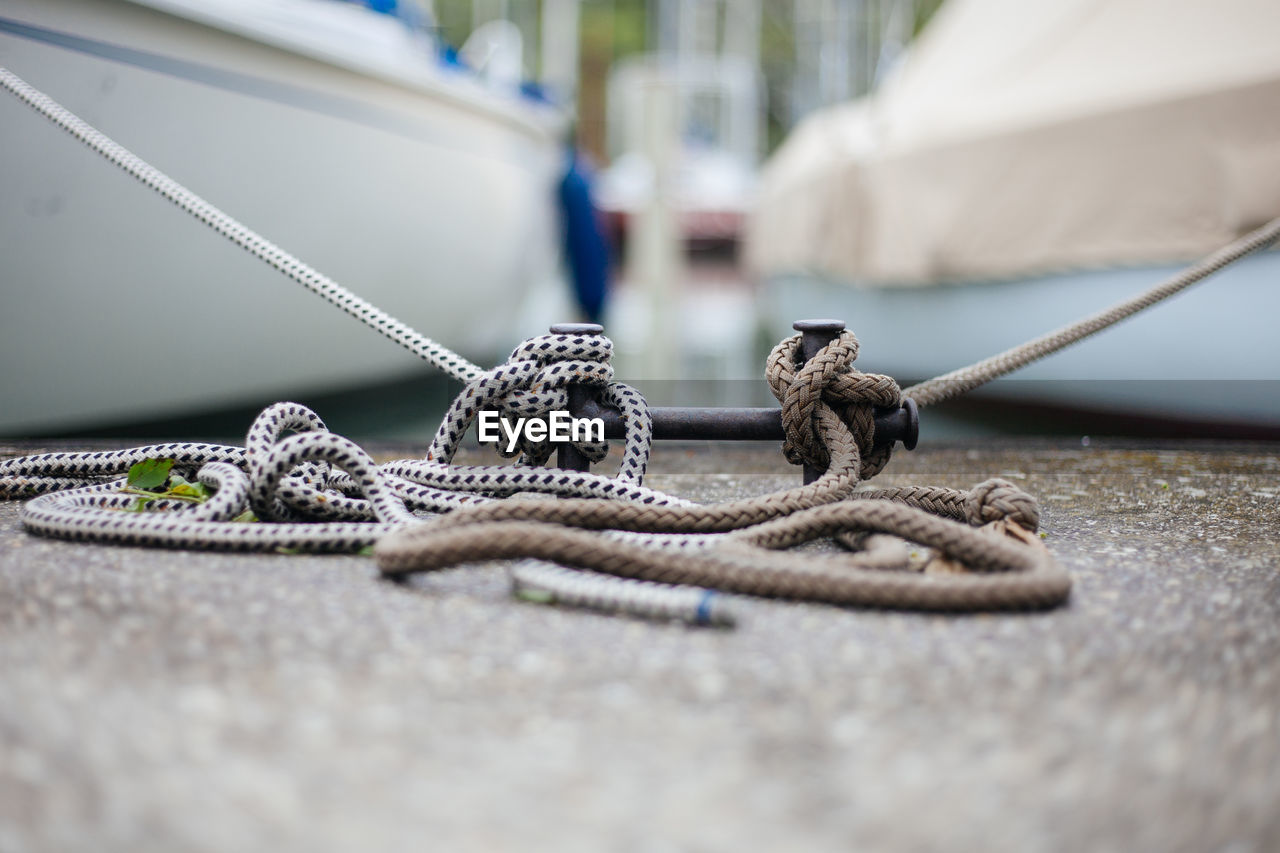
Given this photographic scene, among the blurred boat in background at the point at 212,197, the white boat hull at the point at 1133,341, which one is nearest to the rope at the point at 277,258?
the blurred boat in background at the point at 212,197

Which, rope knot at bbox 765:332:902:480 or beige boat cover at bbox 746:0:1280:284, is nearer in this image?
rope knot at bbox 765:332:902:480

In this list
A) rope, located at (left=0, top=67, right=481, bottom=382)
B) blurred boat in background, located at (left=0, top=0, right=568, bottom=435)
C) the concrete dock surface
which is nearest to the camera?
the concrete dock surface

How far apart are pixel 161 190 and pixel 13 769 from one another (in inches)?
42.2

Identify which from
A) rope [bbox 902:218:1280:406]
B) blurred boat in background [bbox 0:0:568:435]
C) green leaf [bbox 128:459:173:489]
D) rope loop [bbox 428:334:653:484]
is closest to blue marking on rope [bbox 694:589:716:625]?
rope loop [bbox 428:334:653:484]

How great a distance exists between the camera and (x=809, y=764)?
2.37 feet

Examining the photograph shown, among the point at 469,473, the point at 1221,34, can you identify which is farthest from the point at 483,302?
the point at 469,473

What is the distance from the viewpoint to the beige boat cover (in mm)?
2283

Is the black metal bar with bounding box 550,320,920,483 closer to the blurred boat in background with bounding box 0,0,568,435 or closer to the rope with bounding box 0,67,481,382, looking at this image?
the rope with bounding box 0,67,481,382

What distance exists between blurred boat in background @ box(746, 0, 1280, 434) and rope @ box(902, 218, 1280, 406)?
638 mm

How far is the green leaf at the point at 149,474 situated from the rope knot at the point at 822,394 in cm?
78

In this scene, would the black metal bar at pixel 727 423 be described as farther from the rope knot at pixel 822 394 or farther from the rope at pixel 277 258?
the rope at pixel 277 258

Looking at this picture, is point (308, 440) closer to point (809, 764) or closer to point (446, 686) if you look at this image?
point (446, 686)

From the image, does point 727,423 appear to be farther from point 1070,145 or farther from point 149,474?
point 1070,145

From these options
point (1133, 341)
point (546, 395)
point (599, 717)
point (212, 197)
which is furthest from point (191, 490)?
point (1133, 341)
